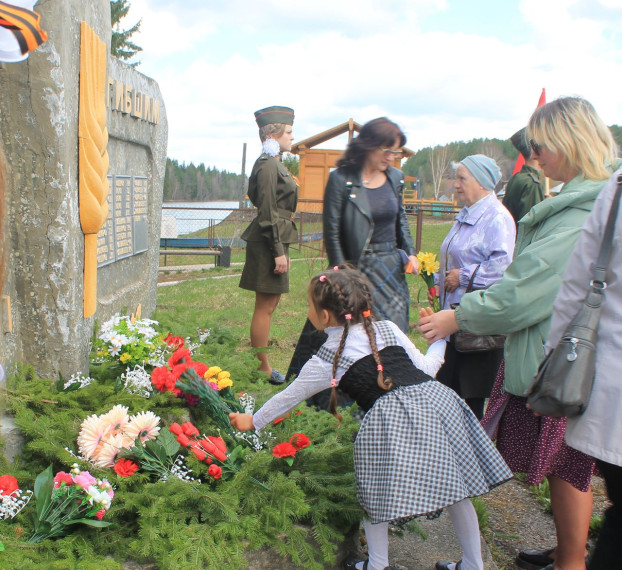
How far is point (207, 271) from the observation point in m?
12.9

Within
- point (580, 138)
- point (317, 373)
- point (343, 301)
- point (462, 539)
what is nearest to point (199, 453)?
point (317, 373)

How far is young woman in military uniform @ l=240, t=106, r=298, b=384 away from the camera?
4.66 meters

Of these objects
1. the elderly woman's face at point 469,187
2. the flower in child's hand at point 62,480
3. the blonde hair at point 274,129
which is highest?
the blonde hair at point 274,129

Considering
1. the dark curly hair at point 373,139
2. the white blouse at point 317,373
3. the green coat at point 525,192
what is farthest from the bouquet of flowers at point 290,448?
the green coat at point 525,192

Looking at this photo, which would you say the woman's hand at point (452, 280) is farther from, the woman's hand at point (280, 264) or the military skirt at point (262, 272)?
the military skirt at point (262, 272)

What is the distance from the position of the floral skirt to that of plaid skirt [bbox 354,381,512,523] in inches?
5.5

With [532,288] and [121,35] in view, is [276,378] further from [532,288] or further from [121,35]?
[121,35]

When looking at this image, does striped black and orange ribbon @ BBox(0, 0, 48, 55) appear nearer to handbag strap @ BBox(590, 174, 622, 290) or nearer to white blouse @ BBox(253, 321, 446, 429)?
white blouse @ BBox(253, 321, 446, 429)

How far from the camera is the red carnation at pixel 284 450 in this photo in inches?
104

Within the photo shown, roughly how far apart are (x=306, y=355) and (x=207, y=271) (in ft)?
30.1

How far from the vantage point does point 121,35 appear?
2358 centimetres

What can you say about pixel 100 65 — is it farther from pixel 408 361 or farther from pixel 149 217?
pixel 408 361

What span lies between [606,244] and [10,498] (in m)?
2.15

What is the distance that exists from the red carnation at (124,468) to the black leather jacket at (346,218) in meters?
1.63
